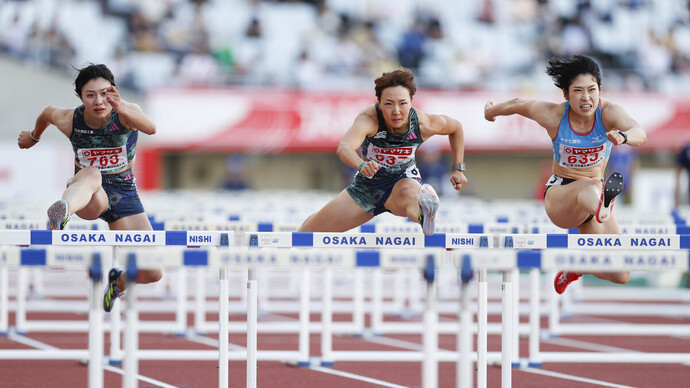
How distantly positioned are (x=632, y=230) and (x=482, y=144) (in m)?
13.6

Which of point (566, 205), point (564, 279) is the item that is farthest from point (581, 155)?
point (564, 279)

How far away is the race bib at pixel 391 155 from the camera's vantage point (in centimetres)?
582

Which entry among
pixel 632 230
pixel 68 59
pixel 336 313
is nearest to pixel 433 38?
pixel 68 59

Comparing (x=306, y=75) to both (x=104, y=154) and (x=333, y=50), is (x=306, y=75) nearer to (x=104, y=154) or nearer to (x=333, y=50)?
(x=333, y=50)

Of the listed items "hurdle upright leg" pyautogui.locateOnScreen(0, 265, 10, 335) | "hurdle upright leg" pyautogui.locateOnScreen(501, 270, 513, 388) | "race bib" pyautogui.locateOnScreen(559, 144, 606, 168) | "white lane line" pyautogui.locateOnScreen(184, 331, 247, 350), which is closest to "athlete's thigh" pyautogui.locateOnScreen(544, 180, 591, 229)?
"race bib" pyautogui.locateOnScreen(559, 144, 606, 168)

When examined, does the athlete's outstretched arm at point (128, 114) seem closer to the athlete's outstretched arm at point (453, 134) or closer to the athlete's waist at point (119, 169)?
the athlete's waist at point (119, 169)

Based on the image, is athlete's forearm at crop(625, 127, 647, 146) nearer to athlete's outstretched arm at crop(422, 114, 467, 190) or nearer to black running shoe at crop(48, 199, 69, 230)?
athlete's outstretched arm at crop(422, 114, 467, 190)

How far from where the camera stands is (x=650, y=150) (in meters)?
20.6

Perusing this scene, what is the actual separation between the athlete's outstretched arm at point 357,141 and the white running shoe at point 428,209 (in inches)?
12.9

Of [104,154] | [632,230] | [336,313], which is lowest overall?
[336,313]

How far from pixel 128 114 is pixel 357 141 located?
1.46 metres

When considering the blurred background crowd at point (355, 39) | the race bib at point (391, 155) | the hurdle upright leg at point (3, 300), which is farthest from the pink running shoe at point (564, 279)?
the blurred background crowd at point (355, 39)

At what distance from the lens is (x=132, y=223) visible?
6.00 m

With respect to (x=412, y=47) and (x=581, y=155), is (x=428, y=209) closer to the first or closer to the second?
(x=581, y=155)
